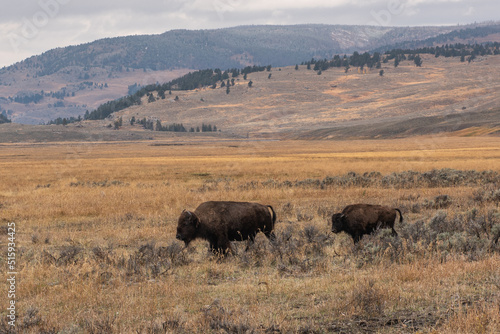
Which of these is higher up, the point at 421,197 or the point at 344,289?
the point at 344,289

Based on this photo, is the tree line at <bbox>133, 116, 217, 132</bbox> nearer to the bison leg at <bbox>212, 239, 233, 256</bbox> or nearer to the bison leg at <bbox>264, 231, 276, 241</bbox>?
the bison leg at <bbox>264, 231, 276, 241</bbox>

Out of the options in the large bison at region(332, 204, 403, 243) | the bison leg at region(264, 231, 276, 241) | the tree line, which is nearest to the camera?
the bison leg at region(264, 231, 276, 241)

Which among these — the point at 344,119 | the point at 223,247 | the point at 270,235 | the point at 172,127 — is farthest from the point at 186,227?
the point at 172,127

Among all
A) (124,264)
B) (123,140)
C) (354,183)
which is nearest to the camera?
(124,264)

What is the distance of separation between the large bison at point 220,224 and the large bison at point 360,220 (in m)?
1.86

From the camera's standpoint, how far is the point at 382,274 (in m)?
8.02

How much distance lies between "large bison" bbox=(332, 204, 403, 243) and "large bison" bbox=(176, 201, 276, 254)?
186 cm

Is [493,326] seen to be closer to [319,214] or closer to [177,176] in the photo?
[319,214]

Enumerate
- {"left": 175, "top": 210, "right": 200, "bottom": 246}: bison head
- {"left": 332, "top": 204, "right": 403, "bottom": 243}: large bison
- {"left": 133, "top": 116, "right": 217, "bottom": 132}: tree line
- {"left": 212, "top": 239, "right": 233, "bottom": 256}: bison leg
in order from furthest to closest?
{"left": 133, "top": 116, "right": 217, "bottom": 132}: tree line
{"left": 332, "top": 204, "right": 403, "bottom": 243}: large bison
{"left": 212, "top": 239, "right": 233, "bottom": 256}: bison leg
{"left": 175, "top": 210, "right": 200, "bottom": 246}: bison head

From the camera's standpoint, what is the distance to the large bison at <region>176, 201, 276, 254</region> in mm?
10086

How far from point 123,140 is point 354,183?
111 m

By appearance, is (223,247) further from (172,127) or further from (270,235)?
(172,127)

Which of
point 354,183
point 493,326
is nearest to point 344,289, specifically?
point 493,326

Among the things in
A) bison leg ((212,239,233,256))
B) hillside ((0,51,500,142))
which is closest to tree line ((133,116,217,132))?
hillside ((0,51,500,142))
